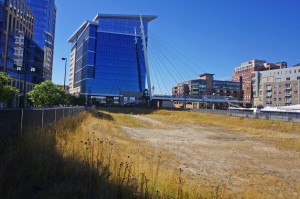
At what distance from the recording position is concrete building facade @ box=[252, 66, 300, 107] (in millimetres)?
132250

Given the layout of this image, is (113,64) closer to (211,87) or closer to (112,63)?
(112,63)

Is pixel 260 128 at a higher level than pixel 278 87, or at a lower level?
lower

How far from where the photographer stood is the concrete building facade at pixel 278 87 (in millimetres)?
132250

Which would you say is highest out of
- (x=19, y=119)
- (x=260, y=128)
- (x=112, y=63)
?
(x=112, y=63)

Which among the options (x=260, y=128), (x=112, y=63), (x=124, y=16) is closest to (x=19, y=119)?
(x=260, y=128)

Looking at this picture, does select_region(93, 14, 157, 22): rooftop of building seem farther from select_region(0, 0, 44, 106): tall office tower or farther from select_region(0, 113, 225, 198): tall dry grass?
select_region(0, 113, 225, 198): tall dry grass

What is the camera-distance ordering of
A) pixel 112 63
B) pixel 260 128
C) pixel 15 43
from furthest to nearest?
pixel 112 63 < pixel 15 43 < pixel 260 128

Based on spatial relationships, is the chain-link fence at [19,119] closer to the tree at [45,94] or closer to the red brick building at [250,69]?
the tree at [45,94]

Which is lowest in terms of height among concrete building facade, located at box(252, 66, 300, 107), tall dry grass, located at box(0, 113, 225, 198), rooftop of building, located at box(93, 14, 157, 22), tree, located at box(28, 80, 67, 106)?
tall dry grass, located at box(0, 113, 225, 198)

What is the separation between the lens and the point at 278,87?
139 meters

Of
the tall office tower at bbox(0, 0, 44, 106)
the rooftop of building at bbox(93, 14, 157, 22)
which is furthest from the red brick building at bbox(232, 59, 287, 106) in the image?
the tall office tower at bbox(0, 0, 44, 106)

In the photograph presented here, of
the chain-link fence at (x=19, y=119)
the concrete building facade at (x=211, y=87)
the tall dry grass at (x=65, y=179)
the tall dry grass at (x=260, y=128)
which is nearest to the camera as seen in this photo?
the tall dry grass at (x=65, y=179)

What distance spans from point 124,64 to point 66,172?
15565cm

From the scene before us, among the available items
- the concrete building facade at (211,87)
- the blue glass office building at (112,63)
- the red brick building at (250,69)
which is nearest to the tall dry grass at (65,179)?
the blue glass office building at (112,63)
